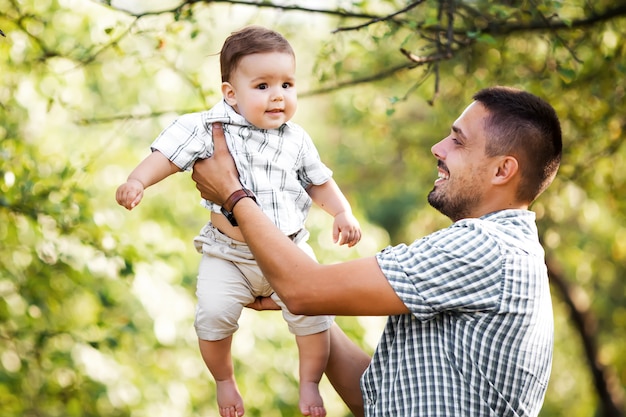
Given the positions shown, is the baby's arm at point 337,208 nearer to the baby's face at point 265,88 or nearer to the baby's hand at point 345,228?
the baby's hand at point 345,228

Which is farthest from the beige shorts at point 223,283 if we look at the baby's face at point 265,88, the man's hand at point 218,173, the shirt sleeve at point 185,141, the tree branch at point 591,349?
the tree branch at point 591,349

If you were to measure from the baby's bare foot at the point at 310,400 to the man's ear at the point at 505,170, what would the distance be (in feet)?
2.76

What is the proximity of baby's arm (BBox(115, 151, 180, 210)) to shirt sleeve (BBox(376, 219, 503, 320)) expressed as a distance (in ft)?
2.19

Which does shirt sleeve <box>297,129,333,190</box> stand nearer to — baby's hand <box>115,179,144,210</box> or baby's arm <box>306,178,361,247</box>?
baby's arm <box>306,178,361,247</box>

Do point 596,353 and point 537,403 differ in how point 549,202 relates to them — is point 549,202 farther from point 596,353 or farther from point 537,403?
point 537,403

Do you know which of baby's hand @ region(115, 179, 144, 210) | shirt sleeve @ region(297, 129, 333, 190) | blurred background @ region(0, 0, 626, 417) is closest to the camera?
baby's hand @ region(115, 179, 144, 210)

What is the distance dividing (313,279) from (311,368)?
0.48 metres

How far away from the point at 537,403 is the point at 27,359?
357cm

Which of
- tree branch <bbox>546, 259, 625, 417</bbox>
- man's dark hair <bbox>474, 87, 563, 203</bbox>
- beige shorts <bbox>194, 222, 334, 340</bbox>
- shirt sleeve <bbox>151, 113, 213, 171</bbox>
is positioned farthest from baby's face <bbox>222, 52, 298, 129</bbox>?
tree branch <bbox>546, 259, 625, 417</bbox>

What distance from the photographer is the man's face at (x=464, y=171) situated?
8.14 feet

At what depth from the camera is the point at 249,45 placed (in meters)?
2.39

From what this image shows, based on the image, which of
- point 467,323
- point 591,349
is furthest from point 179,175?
point 467,323

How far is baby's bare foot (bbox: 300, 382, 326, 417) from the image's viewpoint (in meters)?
2.62

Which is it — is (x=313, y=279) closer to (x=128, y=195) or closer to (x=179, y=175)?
(x=128, y=195)
